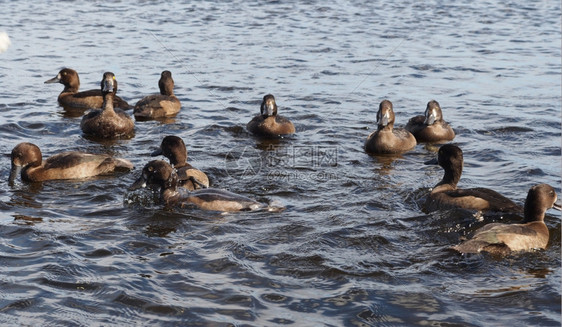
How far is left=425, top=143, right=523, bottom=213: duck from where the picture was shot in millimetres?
9961

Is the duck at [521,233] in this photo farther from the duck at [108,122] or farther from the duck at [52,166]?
the duck at [108,122]

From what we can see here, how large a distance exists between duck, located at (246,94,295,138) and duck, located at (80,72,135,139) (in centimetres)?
226

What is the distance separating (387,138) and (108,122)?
484 cm

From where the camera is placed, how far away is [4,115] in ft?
49.3

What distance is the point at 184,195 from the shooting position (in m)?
10.4

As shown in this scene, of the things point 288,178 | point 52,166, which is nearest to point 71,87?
point 52,166

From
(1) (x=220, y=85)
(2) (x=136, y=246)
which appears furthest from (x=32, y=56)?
(2) (x=136, y=246)

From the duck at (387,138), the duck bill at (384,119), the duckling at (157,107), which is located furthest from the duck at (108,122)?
the duck bill at (384,119)

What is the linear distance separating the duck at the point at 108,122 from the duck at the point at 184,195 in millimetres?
3699

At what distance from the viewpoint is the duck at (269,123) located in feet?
46.5

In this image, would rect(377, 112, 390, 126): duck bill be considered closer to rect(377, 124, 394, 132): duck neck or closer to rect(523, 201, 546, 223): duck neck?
rect(377, 124, 394, 132): duck neck

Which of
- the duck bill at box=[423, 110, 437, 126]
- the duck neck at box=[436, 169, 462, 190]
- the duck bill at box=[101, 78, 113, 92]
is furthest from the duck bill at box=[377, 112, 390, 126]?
the duck bill at box=[101, 78, 113, 92]

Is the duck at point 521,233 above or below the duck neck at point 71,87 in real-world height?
below

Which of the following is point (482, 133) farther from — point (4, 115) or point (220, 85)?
point (4, 115)
